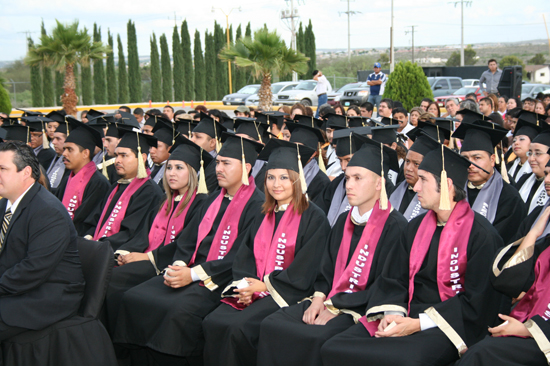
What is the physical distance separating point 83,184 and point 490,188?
4648 mm

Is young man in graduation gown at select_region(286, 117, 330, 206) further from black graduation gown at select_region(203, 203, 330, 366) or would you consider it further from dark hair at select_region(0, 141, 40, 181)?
dark hair at select_region(0, 141, 40, 181)

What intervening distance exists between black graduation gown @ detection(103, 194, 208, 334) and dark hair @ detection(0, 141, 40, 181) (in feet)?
4.63

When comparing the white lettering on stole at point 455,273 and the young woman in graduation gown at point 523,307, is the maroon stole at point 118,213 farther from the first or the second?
the young woman in graduation gown at point 523,307

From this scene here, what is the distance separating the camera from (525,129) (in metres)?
6.18

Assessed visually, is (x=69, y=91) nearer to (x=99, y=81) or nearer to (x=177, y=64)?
(x=99, y=81)

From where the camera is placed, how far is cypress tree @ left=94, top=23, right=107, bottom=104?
3466cm

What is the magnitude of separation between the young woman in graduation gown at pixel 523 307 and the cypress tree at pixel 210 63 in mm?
35329

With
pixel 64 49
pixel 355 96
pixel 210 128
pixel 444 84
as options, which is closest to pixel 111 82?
pixel 64 49

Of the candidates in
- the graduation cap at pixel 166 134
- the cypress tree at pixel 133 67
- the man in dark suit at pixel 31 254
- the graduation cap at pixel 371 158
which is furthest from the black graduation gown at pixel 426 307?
the cypress tree at pixel 133 67

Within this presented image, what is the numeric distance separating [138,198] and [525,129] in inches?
178

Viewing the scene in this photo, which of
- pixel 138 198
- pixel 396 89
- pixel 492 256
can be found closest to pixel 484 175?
pixel 492 256

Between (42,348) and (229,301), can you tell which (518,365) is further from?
(42,348)

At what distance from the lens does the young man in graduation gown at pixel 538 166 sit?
516 centimetres

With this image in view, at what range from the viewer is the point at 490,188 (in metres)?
4.88
